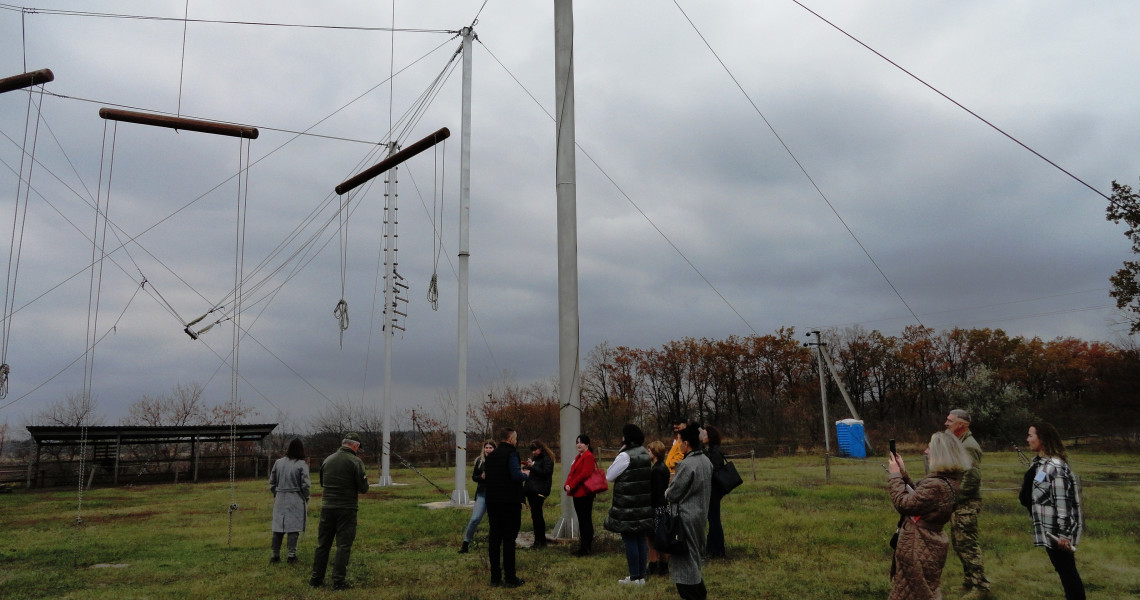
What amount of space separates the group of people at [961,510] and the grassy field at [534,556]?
961 mm

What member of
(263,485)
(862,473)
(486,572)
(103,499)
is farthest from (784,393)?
(486,572)

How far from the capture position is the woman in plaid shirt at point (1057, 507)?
17.7 ft

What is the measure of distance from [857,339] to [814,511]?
52.0 m

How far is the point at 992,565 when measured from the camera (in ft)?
26.7

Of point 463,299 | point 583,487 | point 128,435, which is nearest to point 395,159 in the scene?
point 463,299

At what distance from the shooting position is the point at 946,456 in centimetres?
467

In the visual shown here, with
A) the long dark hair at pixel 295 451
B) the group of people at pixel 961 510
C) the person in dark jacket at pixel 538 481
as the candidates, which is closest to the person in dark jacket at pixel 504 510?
the person in dark jacket at pixel 538 481

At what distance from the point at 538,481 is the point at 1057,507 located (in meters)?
6.18

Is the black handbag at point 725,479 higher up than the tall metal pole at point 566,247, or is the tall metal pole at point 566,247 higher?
the tall metal pole at point 566,247

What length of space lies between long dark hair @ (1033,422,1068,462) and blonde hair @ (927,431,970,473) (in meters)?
1.41

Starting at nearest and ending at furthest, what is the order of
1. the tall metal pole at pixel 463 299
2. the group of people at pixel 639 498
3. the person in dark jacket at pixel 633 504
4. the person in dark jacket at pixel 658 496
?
1. the group of people at pixel 639 498
2. the person in dark jacket at pixel 658 496
3. the person in dark jacket at pixel 633 504
4. the tall metal pole at pixel 463 299

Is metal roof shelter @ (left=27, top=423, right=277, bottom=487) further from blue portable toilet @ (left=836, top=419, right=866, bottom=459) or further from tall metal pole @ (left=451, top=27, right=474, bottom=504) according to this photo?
blue portable toilet @ (left=836, top=419, right=866, bottom=459)

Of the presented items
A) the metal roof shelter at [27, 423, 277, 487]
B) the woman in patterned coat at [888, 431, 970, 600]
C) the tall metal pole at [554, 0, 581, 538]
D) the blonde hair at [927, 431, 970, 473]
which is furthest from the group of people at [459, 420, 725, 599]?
the metal roof shelter at [27, 423, 277, 487]

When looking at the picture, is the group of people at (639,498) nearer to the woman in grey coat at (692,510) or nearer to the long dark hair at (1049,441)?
the woman in grey coat at (692,510)
